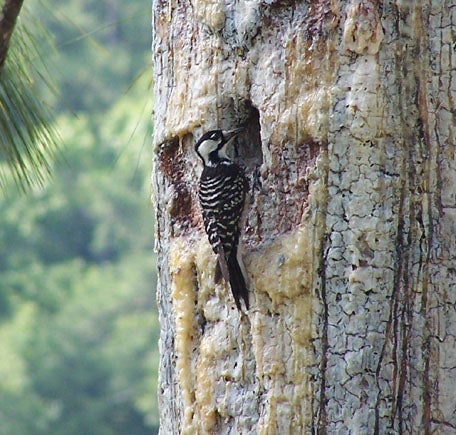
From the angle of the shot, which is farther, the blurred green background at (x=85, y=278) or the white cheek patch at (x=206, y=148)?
the blurred green background at (x=85, y=278)

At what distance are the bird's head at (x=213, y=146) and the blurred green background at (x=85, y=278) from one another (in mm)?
11548

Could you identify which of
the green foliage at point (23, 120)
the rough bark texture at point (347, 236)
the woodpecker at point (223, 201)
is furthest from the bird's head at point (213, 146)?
the green foliage at point (23, 120)

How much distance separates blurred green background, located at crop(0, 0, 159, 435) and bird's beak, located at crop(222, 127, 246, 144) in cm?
1148

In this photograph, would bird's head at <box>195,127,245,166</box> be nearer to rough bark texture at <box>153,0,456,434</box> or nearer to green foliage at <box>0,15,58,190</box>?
rough bark texture at <box>153,0,456,434</box>

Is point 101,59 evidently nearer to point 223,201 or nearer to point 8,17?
point 8,17

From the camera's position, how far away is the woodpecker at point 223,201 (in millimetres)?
3508

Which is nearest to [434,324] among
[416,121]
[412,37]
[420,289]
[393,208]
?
[420,289]

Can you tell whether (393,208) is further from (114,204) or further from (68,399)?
(114,204)

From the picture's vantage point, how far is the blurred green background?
1734 centimetres

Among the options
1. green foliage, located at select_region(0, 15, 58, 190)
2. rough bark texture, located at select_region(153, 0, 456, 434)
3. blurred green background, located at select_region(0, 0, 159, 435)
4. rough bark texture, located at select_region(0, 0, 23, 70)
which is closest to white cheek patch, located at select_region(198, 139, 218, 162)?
rough bark texture, located at select_region(153, 0, 456, 434)

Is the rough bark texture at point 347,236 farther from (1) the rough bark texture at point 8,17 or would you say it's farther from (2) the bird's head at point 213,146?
(1) the rough bark texture at point 8,17

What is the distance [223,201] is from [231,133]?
0.29 meters

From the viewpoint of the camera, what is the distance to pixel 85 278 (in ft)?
65.5

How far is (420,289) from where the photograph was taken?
3.31 metres
